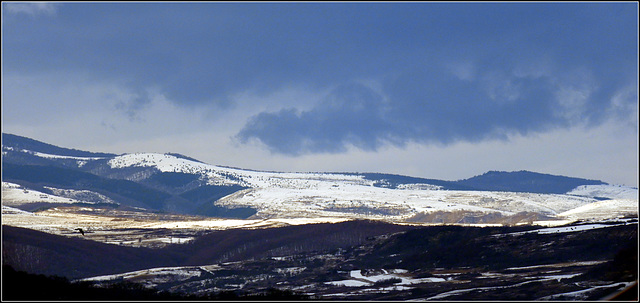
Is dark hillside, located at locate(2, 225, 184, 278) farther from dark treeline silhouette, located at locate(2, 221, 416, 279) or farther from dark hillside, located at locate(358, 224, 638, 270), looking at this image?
dark hillside, located at locate(358, 224, 638, 270)

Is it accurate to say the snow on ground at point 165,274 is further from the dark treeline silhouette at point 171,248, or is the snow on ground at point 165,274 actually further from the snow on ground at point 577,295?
the snow on ground at point 577,295

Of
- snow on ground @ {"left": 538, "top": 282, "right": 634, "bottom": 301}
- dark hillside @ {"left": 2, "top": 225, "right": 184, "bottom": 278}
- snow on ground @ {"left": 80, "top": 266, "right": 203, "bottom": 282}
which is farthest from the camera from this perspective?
dark hillside @ {"left": 2, "top": 225, "right": 184, "bottom": 278}

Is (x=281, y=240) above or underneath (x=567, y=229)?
underneath

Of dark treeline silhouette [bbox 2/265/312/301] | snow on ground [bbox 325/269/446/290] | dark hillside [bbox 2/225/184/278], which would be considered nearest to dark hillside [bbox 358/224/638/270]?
snow on ground [bbox 325/269/446/290]

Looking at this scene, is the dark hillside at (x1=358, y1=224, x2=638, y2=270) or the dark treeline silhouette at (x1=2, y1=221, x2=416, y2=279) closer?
the dark hillside at (x1=358, y1=224, x2=638, y2=270)

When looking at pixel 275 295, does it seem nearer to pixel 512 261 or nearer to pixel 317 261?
pixel 512 261

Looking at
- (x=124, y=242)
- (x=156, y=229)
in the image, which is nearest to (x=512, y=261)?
(x=124, y=242)

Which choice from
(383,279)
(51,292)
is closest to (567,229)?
(383,279)

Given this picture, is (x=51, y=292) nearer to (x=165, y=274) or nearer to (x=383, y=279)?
(x=383, y=279)

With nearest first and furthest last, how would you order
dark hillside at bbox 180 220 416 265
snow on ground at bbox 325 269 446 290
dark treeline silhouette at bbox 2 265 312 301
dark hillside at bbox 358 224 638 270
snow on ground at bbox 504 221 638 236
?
dark treeline silhouette at bbox 2 265 312 301
snow on ground at bbox 325 269 446 290
dark hillside at bbox 358 224 638 270
snow on ground at bbox 504 221 638 236
dark hillside at bbox 180 220 416 265

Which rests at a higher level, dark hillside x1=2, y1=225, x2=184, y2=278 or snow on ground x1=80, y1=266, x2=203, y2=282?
dark hillside x1=2, y1=225, x2=184, y2=278

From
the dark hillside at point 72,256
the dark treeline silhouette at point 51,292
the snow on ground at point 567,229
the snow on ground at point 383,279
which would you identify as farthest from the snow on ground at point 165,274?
the dark treeline silhouette at point 51,292
